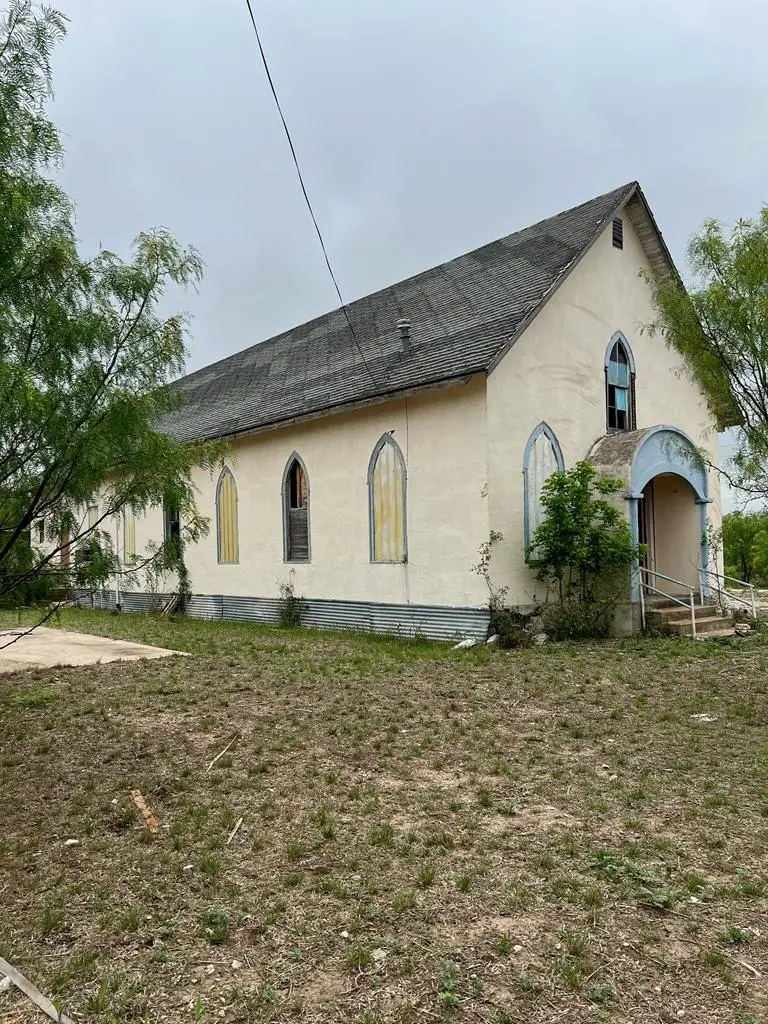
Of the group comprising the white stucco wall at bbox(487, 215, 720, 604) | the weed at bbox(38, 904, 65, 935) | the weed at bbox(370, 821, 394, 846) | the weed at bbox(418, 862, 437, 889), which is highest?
the white stucco wall at bbox(487, 215, 720, 604)

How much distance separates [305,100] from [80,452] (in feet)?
18.5

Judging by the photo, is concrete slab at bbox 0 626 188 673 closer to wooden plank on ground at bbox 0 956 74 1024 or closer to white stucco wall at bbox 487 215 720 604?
white stucco wall at bbox 487 215 720 604

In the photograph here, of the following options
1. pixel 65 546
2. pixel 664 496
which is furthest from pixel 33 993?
pixel 664 496

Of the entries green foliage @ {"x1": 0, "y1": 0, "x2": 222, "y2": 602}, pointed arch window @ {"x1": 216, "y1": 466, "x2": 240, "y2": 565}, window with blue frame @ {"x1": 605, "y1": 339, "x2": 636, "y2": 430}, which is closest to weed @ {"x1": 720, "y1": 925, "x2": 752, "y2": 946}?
green foliage @ {"x1": 0, "y1": 0, "x2": 222, "y2": 602}

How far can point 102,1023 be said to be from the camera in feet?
9.91

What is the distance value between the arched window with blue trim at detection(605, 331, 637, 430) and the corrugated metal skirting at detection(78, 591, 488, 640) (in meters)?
4.93

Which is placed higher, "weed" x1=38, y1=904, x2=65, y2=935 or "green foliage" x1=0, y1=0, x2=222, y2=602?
"green foliage" x1=0, y1=0, x2=222, y2=602

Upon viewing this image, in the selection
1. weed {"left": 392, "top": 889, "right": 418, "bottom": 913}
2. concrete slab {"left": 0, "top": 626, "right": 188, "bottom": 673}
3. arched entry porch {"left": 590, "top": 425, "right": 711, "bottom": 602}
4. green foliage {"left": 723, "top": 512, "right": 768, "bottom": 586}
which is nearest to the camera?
weed {"left": 392, "top": 889, "right": 418, "bottom": 913}

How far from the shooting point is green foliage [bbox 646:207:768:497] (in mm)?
7840

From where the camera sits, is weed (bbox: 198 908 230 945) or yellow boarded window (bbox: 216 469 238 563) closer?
weed (bbox: 198 908 230 945)

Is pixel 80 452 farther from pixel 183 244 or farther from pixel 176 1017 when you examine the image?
pixel 176 1017

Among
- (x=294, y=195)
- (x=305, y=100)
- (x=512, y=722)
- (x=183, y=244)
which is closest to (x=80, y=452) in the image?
(x=183, y=244)

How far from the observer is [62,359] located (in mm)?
5629

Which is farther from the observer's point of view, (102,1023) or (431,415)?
(431,415)
